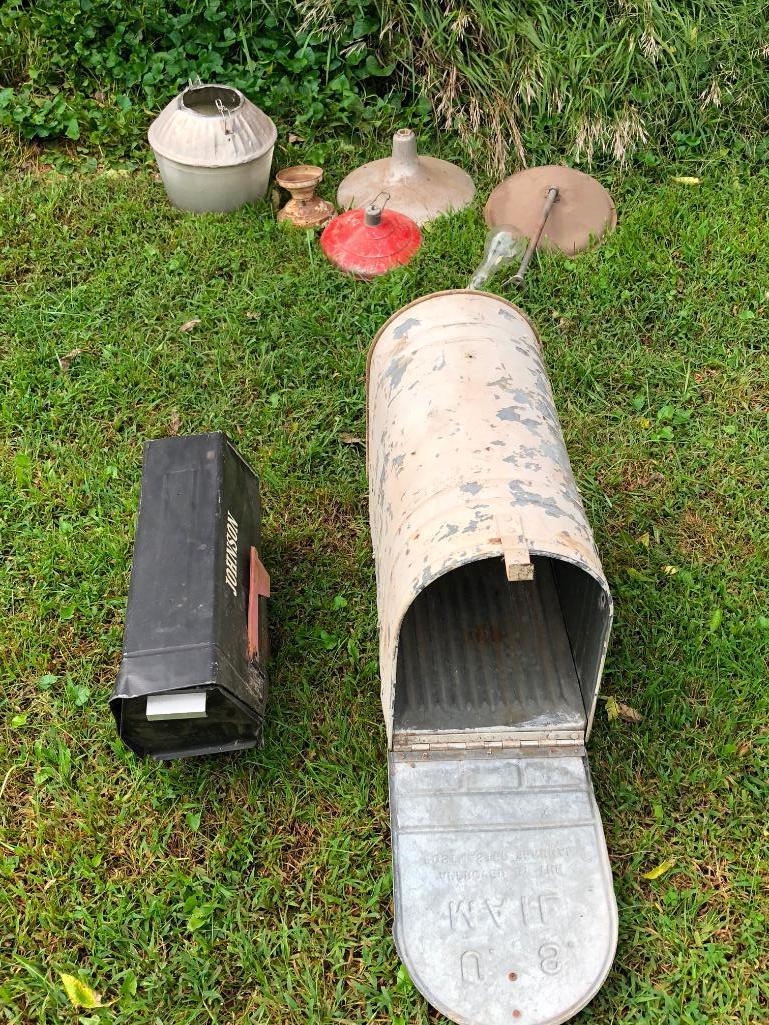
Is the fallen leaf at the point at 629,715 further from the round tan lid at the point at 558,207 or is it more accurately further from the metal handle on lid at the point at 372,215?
the metal handle on lid at the point at 372,215

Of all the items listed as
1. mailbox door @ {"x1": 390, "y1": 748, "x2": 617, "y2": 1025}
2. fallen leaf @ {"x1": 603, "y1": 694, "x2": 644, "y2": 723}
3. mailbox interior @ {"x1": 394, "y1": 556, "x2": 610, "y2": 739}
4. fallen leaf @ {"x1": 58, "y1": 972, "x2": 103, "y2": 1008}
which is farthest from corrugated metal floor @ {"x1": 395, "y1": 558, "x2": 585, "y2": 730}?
fallen leaf @ {"x1": 58, "y1": 972, "x2": 103, "y2": 1008}

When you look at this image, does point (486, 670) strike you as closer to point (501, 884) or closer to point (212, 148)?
point (501, 884)

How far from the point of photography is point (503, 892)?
2.66 meters

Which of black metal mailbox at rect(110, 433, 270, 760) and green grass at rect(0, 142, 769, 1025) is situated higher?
black metal mailbox at rect(110, 433, 270, 760)

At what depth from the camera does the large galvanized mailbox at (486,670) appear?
8.35 ft

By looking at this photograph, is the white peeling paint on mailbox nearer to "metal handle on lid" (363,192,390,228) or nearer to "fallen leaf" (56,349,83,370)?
"metal handle on lid" (363,192,390,228)

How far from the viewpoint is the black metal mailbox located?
274 cm

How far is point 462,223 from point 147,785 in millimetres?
3311

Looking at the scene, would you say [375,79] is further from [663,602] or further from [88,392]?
[663,602]

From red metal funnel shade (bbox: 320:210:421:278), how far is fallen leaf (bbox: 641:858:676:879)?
307 centimetres

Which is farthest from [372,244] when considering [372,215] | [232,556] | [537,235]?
[232,556]

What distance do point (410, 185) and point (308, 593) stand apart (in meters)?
2.56

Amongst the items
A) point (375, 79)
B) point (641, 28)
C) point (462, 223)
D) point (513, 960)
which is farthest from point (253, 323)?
point (513, 960)

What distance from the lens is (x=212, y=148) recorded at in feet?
15.8
